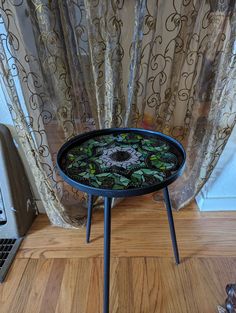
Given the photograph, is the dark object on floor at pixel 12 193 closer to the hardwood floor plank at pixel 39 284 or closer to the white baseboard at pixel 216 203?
the hardwood floor plank at pixel 39 284

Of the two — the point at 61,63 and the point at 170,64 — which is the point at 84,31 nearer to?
the point at 61,63

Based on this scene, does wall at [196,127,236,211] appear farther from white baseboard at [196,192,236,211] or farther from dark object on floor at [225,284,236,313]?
dark object on floor at [225,284,236,313]

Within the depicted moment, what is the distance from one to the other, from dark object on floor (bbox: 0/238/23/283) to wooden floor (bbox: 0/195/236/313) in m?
0.02

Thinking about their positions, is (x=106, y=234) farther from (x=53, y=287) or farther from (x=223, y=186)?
(x=223, y=186)

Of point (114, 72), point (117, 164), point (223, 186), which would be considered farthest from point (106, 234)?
point (223, 186)

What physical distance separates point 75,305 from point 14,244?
0.42 metres

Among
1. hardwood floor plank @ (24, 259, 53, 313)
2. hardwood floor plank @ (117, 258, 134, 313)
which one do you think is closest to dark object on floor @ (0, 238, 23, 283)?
hardwood floor plank @ (24, 259, 53, 313)

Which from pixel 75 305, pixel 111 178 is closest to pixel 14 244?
pixel 75 305

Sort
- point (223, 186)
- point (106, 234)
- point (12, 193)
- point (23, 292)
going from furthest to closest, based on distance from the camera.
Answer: point (223, 186)
point (12, 193)
point (23, 292)
point (106, 234)

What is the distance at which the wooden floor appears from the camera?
100 centimetres

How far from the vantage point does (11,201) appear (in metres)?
1.19

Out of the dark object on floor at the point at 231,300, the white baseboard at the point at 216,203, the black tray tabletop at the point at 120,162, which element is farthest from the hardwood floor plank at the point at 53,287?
the white baseboard at the point at 216,203

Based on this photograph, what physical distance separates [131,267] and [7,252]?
1.80 ft

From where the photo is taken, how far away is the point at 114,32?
0.98 metres
